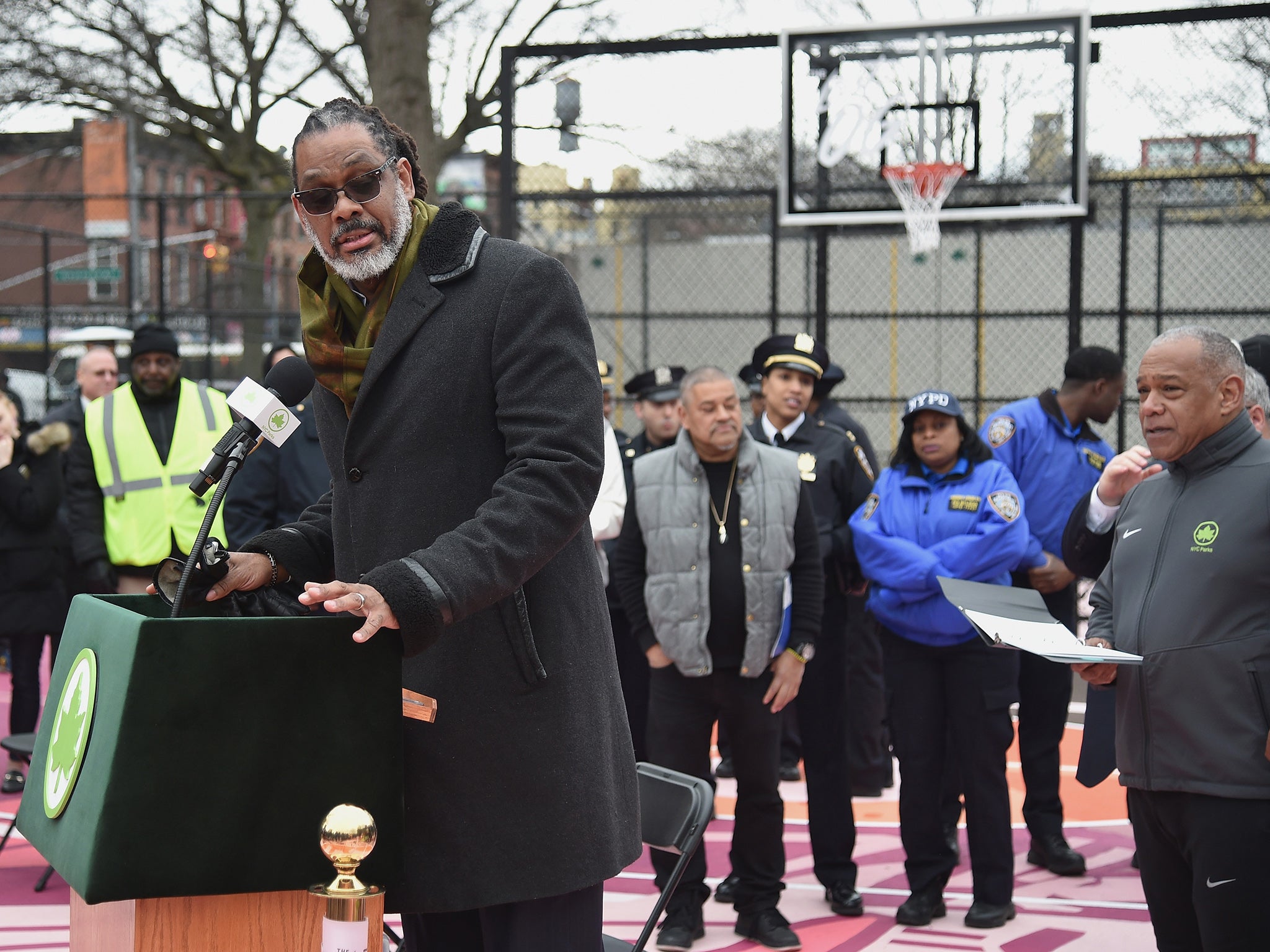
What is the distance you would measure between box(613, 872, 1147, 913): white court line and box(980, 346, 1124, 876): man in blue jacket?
0.43 meters

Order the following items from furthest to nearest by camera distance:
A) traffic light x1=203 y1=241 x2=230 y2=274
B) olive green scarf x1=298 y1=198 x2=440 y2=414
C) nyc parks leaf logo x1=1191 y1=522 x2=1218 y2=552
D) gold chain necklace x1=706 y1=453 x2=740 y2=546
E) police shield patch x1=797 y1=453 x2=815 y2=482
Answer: traffic light x1=203 y1=241 x2=230 y2=274 → police shield patch x1=797 y1=453 x2=815 y2=482 → gold chain necklace x1=706 y1=453 x2=740 y2=546 → nyc parks leaf logo x1=1191 y1=522 x2=1218 y2=552 → olive green scarf x1=298 y1=198 x2=440 y2=414

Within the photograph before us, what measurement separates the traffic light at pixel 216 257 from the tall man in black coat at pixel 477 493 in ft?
52.0

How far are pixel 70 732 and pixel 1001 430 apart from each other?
15.8 ft

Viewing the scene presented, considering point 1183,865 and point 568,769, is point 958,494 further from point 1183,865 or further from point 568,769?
point 568,769

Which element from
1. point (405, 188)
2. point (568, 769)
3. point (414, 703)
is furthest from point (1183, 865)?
point (405, 188)

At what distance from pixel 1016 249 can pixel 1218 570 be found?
36.6ft

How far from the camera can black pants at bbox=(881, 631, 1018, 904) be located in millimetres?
5262

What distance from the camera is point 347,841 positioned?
193cm

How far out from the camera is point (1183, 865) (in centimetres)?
336

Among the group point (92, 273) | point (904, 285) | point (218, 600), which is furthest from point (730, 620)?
point (92, 273)

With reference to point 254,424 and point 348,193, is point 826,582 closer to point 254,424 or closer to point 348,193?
point 348,193

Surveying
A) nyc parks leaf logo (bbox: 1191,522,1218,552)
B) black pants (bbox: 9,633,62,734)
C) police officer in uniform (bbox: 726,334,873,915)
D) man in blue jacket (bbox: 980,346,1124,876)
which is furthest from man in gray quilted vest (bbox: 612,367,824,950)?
black pants (bbox: 9,633,62,734)

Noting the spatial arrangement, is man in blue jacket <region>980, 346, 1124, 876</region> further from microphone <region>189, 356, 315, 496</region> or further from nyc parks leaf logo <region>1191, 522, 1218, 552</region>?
microphone <region>189, 356, 315, 496</region>

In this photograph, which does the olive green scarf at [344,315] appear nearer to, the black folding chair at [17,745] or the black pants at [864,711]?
the black folding chair at [17,745]
